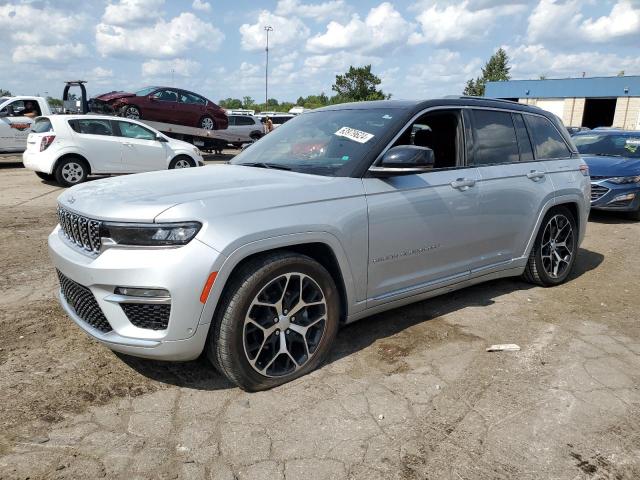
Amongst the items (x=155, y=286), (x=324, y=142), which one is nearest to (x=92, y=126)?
Result: (x=324, y=142)

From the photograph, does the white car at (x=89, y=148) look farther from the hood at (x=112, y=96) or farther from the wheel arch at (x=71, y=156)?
the hood at (x=112, y=96)

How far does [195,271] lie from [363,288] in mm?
1219

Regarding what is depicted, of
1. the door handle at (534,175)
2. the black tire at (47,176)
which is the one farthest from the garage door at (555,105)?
the door handle at (534,175)

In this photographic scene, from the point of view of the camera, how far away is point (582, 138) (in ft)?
35.8

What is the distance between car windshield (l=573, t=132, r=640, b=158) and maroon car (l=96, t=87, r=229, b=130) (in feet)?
40.8

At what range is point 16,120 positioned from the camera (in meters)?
14.9

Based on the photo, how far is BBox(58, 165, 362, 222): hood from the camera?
9.30ft

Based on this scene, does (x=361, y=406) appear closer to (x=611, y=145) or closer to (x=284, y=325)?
(x=284, y=325)

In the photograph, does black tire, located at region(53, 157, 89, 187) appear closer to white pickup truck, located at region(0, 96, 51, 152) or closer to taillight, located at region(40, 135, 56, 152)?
taillight, located at region(40, 135, 56, 152)

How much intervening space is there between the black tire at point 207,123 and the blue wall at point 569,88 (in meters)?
38.0

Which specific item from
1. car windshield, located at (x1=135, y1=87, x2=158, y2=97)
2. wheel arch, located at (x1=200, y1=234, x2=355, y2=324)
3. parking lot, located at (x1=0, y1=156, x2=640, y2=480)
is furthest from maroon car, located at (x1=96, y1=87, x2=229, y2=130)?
wheel arch, located at (x1=200, y1=234, x2=355, y2=324)

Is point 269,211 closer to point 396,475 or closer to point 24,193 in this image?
point 396,475

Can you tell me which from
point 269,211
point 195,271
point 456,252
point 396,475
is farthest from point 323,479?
point 456,252

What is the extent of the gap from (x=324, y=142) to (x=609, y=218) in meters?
7.89
